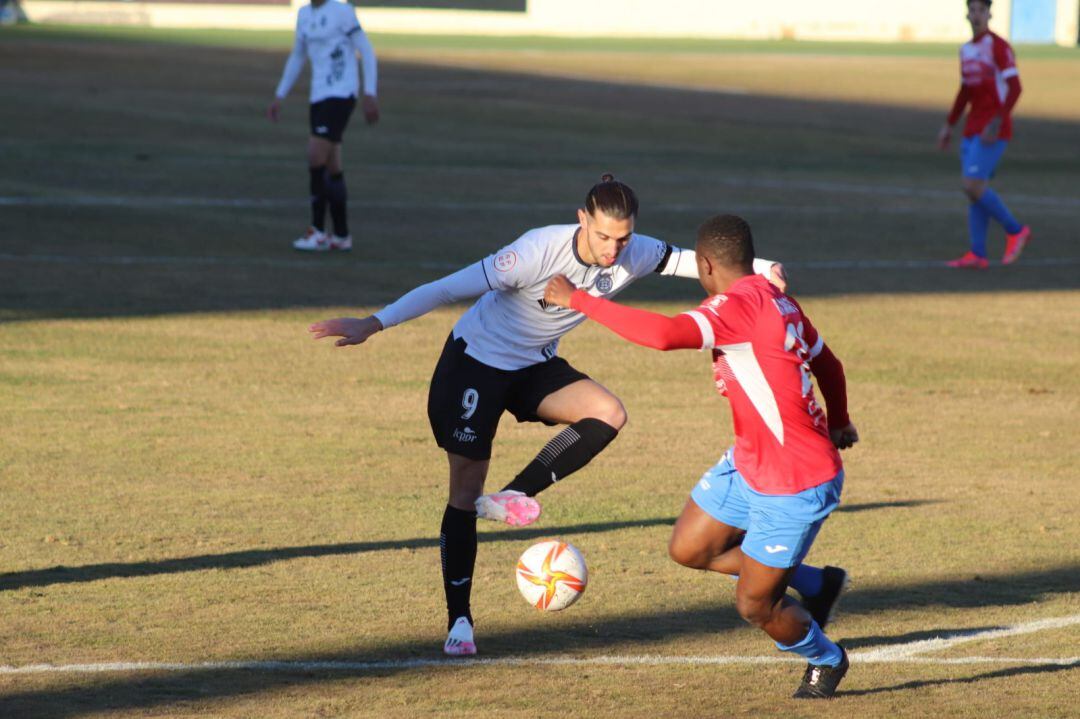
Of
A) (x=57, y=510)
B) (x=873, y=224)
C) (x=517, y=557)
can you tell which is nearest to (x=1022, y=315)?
(x=873, y=224)

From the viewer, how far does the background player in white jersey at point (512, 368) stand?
6.77 meters

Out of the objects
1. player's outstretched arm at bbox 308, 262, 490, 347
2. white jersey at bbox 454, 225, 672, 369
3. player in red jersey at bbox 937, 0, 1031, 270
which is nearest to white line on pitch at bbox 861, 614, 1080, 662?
white jersey at bbox 454, 225, 672, 369

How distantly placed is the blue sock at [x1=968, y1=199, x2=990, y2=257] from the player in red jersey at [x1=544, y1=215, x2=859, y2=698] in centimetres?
1203

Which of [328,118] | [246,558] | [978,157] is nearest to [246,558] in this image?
[246,558]

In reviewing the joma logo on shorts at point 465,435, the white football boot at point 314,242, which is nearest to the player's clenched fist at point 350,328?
the joma logo on shorts at point 465,435

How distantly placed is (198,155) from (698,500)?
20.8 metres

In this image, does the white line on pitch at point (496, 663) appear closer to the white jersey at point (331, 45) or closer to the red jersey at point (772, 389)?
the red jersey at point (772, 389)

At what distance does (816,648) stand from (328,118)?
11.9 meters

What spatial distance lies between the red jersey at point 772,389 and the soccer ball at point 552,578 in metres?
1.03

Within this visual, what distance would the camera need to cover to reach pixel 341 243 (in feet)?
58.7

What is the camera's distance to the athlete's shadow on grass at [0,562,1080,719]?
6090 mm

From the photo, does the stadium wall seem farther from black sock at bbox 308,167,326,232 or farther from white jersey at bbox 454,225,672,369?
white jersey at bbox 454,225,672,369

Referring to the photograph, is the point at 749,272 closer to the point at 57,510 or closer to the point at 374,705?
the point at 374,705

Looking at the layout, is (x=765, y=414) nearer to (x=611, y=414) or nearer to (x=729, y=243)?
(x=729, y=243)
